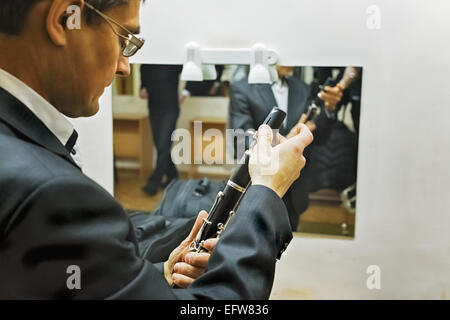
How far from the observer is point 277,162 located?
828 mm

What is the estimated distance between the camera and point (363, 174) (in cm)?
157

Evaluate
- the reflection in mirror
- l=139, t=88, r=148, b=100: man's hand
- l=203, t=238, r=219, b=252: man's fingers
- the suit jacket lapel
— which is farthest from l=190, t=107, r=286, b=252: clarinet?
l=139, t=88, r=148, b=100: man's hand

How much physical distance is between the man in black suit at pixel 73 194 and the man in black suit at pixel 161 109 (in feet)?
2.40

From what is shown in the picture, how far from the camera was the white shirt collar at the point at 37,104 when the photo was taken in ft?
2.31

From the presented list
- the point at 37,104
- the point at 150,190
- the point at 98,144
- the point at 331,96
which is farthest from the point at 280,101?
the point at 37,104

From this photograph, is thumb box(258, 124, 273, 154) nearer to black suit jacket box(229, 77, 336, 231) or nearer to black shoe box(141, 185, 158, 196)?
black suit jacket box(229, 77, 336, 231)

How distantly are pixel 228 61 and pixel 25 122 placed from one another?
94cm

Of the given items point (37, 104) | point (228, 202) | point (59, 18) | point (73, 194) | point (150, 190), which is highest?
point (59, 18)

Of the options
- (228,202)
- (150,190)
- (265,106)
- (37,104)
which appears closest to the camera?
(37,104)

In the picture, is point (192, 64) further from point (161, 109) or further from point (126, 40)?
point (126, 40)

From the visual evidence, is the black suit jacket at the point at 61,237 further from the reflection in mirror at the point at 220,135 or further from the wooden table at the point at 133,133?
the wooden table at the point at 133,133

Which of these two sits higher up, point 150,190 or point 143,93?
point 143,93

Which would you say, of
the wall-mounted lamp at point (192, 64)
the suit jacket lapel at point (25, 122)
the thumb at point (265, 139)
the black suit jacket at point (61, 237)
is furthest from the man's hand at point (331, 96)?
the suit jacket lapel at point (25, 122)
